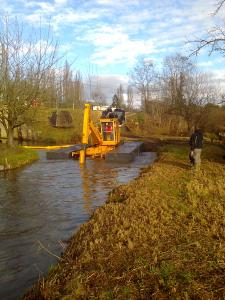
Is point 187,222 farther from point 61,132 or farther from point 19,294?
point 61,132

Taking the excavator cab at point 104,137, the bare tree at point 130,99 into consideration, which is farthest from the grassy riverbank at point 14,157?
the bare tree at point 130,99

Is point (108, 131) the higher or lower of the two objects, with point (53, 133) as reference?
higher

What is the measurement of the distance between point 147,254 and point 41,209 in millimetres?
6385

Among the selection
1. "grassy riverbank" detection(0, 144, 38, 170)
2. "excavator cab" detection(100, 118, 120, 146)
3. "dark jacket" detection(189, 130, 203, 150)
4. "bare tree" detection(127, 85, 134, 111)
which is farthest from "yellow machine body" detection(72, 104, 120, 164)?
"bare tree" detection(127, 85, 134, 111)

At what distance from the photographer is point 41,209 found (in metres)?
12.3

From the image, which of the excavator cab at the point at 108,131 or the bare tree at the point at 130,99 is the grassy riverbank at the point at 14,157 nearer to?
the excavator cab at the point at 108,131

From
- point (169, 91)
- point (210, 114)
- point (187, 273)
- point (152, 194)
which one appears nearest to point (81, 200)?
point (152, 194)

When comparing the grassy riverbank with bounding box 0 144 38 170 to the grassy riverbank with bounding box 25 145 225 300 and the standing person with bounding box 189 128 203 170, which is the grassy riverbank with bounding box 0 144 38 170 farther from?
the grassy riverbank with bounding box 25 145 225 300

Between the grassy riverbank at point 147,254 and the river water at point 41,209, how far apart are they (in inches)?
28.2

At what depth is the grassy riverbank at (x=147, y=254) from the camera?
5332 mm

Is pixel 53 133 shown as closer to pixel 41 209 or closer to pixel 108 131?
pixel 108 131

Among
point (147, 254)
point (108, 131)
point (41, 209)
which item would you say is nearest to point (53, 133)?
point (108, 131)

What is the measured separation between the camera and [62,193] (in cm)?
1502

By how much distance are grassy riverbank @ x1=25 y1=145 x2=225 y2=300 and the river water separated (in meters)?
0.72
